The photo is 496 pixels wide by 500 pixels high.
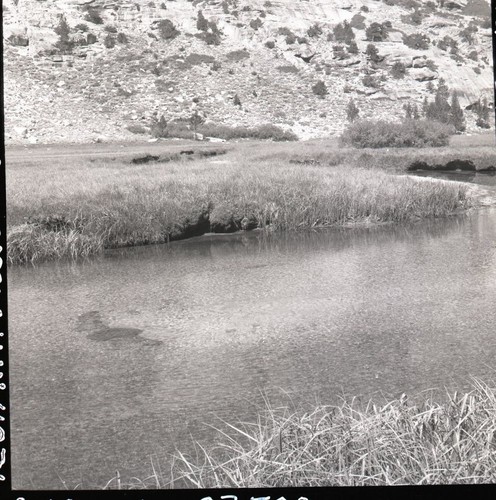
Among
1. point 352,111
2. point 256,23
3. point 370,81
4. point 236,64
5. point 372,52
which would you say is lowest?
point 352,111

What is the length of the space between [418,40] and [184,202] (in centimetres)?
2073

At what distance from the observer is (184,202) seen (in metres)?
15.0

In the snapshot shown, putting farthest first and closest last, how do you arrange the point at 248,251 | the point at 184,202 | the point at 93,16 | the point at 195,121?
the point at 93,16, the point at 195,121, the point at 184,202, the point at 248,251

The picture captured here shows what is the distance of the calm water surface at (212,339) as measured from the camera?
581cm

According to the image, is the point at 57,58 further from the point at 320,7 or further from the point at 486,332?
the point at 486,332

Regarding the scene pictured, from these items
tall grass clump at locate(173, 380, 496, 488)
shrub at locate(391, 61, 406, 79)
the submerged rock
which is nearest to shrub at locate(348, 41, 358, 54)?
shrub at locate(391, 61, 406, 79)

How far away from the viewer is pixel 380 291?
10.0 meters

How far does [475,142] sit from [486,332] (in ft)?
63.3

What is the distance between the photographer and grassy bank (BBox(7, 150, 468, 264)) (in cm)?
1302

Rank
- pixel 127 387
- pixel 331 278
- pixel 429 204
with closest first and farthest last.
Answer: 1. pixel 127 387
2. pixel 331 278
3. pixel 429 204

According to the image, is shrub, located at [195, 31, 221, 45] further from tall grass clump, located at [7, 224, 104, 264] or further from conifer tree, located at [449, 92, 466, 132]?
tall grass clump, located at [7, 224, 104, 264]

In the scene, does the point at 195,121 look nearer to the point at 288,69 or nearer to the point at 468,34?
the point at 288,69

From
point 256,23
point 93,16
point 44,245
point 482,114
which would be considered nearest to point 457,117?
point 482,114

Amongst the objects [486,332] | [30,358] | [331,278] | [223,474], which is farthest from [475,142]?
[223,474]
